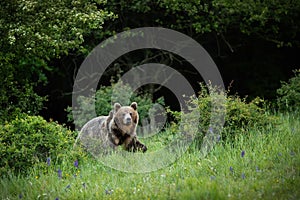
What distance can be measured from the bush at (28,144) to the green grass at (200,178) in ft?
0.80

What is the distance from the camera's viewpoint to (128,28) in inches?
548

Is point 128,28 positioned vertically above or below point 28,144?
above

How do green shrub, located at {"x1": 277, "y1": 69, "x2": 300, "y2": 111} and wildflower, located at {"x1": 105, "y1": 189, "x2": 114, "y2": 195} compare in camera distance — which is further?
green shrub, located at {"x1": 277, "y1": 69, "x2": 300, "y2": 111}

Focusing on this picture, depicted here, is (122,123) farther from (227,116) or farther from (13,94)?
(13,94)

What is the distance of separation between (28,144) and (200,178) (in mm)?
2915

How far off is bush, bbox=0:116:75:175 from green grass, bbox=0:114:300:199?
24 centimetres

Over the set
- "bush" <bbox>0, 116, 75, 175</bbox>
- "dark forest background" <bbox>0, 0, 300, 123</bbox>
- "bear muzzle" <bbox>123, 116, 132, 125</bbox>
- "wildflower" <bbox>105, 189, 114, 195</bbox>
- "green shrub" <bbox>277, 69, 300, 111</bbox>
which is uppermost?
"dark forest background" <bbox>0, 0, 300, 123</bbox>

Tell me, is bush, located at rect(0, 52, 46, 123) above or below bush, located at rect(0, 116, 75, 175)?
above

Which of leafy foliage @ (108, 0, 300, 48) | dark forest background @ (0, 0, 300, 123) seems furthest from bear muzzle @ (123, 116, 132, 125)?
leafy foliage @ (108, 0, 300, 48)

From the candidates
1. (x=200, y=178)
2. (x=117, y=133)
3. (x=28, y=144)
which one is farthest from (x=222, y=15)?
(x=200, y=178)

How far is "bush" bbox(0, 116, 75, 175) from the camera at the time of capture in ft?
24.2

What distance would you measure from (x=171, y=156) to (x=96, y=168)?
1.13 metres

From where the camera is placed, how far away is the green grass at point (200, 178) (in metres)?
5.62

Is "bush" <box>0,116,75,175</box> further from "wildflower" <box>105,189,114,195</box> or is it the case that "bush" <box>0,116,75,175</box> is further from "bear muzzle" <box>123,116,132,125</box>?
"wildflower" <box>105,189,114,195</box>
